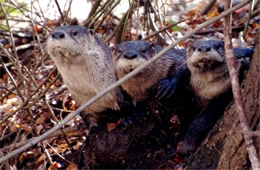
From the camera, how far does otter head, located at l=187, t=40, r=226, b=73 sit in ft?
9.45

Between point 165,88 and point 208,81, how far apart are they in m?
0.33

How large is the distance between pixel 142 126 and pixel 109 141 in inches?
9.8

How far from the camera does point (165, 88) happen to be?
3.32 m

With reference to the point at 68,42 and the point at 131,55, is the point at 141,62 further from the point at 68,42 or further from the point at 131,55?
the point at 68,42

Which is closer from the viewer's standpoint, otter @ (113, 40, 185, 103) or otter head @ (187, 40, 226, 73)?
otter head @ (187, 40, 226, 73)

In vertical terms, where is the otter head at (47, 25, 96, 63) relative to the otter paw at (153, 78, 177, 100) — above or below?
above

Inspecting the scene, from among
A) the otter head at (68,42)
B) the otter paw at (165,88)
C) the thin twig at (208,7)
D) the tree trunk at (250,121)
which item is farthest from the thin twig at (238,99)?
the thin twig at (208,7)

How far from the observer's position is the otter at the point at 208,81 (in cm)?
292

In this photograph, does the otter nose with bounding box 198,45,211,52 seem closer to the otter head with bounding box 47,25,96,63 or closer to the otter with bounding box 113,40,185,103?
the otter with bounding box 113,40,185,103

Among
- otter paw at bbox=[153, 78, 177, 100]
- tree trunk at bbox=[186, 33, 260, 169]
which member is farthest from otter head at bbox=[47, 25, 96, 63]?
tree trunk at bbox=[186, 33, 260, 169]

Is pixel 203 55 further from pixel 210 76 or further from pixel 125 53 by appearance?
pixel 125 53

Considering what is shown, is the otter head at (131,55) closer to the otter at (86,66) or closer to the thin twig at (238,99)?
the otter at (86,66)

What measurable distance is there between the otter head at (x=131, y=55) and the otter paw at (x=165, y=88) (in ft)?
0.65

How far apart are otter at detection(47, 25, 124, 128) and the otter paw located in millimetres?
291
